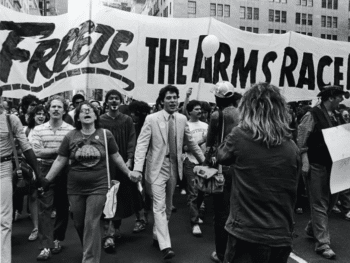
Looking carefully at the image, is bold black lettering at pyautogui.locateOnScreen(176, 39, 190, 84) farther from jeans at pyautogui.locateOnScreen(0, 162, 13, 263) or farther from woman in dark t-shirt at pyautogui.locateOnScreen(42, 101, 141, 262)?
jeans at pyautogui.locateOnScreen(0, 162, 13, 263)

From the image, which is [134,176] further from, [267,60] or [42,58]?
[267,60]

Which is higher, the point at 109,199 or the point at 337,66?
the point at 337,66

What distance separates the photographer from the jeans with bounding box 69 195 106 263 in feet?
13.4

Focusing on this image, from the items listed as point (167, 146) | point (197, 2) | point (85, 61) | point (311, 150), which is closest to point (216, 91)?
point (167, 146)

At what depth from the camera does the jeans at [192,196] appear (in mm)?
5867

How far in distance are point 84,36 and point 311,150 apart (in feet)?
12.5

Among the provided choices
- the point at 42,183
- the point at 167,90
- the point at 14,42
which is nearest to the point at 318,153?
the point at 167,90

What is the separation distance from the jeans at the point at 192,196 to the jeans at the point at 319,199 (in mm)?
1632

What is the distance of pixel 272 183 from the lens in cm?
252

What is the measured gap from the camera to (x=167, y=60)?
23.0 feet

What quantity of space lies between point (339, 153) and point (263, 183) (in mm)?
2870

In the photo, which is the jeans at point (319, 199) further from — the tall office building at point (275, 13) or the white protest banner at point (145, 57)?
the tall office building at point (275, 13)

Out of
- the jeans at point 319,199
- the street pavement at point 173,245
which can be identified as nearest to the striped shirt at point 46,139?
the street pavement at point 173,245

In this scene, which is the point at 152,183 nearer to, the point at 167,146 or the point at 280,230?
the point at 167,146
